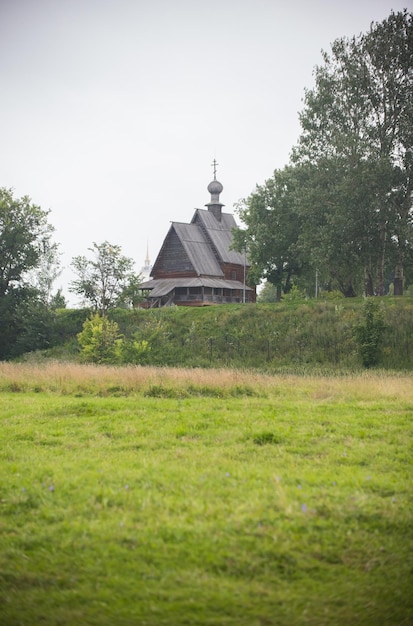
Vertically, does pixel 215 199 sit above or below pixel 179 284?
above

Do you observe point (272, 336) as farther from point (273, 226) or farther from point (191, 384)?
point (191, 384)

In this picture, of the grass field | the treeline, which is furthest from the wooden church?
the grass field

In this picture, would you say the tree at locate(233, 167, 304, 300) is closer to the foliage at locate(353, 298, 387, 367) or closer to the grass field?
the foliage at locate(353, 298, 387, 367)

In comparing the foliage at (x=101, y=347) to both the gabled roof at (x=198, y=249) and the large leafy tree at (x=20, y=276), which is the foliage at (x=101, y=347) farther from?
the gabled roof at (x=198, y=249)

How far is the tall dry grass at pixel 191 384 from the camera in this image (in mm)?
15454

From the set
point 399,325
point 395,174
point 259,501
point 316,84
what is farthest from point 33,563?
point 316,84

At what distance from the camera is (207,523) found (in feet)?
18.6

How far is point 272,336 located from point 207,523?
91.6 feet

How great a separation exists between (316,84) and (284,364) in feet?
63.8

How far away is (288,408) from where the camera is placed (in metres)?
12.8

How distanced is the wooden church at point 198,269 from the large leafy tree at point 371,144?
18879mm

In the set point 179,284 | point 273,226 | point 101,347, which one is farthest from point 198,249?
point 101,347

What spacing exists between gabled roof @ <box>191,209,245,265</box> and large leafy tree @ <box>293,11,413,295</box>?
22.3 metres

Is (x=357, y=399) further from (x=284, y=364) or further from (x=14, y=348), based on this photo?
(x=14, y=348)
